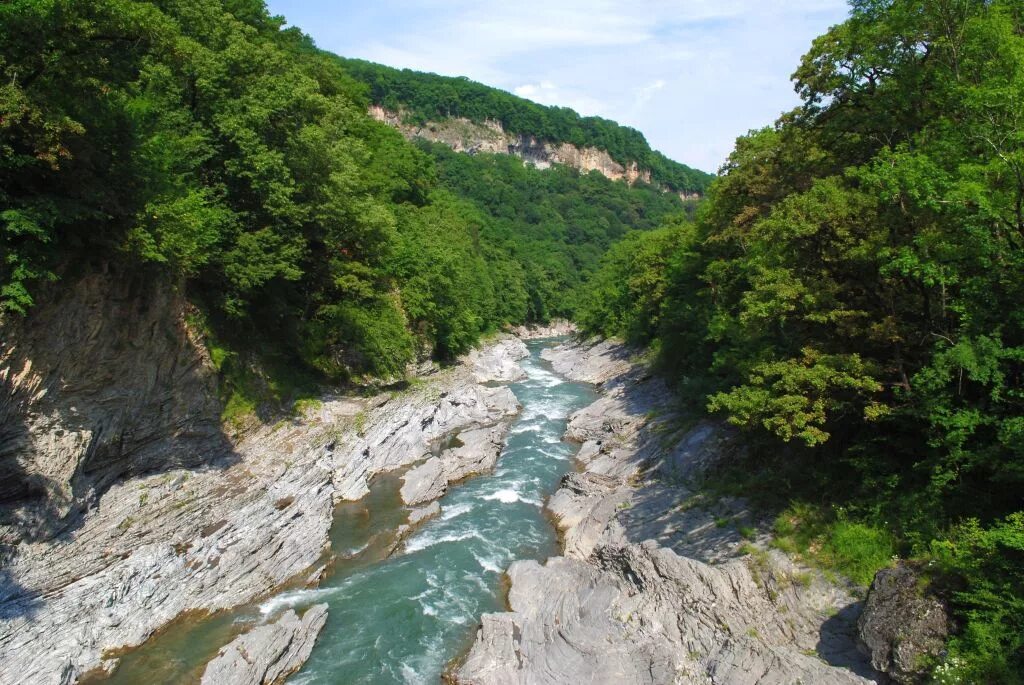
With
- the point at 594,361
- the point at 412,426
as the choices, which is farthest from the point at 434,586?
the point at 594,361

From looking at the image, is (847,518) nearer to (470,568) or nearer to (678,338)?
(470,568)

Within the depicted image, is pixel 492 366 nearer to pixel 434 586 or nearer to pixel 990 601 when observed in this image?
pixel 434 586

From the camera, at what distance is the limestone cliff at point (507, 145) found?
158 meters

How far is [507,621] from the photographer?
47.0 feet

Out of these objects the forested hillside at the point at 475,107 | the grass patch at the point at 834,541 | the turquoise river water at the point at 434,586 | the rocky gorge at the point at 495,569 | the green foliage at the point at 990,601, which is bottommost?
the turquoise river water at the point at 434,586

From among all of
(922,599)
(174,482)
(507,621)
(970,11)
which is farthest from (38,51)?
(970,11)

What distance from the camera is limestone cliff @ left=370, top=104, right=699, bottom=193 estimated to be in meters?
158

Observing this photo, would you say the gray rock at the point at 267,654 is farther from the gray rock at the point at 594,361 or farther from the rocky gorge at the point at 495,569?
the gray rock at the point at 594,361

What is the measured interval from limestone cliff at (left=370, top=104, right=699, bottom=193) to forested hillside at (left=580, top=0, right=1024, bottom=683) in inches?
5682

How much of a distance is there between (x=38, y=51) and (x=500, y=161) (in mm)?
155618

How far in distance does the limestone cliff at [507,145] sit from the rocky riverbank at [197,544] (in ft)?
452

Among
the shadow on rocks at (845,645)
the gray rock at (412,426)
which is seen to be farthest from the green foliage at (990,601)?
the gray rock at (412,426)

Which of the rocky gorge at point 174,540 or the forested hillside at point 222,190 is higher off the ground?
the forested hillside at point 222,190

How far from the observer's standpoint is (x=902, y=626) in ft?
35.1
